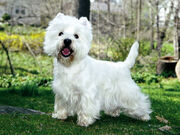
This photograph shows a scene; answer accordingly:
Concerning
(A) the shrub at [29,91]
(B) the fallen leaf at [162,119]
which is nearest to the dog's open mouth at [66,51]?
(B) the fallen leaf at [162,119]

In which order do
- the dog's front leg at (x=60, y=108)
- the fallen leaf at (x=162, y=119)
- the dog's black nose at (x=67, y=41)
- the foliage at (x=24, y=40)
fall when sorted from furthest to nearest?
the foliage at (x=24, y=40) → the fallen leaf at (x=162, y=119) → the dog's front leg at (x=60, y=108) → the dog's black nose at (x=67, y=41)

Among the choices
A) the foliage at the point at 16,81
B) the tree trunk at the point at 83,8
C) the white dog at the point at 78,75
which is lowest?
the foliage at the point at 16,81

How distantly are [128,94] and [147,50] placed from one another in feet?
22.7

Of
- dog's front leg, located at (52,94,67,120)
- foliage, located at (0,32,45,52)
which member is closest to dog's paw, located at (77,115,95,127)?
dog's front leg, located at (52,94,67,120)

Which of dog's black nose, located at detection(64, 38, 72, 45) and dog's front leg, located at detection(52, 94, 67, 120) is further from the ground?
dog's black nose, located at detection(64, 38, 72, 45)

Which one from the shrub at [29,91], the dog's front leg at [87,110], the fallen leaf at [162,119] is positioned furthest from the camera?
the shrub at [29,91]

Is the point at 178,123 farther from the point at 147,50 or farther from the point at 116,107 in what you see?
the point at 147,50

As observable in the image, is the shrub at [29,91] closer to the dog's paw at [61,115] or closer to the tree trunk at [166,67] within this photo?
the dog's paw at [61,115]

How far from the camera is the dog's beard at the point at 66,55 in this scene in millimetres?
3404

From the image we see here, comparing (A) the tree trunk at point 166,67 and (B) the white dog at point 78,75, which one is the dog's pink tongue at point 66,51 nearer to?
(B) the white dog at point 78,75

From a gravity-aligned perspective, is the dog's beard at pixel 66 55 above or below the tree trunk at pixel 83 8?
below

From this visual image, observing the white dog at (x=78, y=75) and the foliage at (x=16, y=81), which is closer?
the white dog at (x=78, y=75)

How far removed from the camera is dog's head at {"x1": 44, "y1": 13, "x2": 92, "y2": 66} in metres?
3.38

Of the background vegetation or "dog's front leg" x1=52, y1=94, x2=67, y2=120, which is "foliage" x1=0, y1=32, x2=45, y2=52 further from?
"dog's front leg" x1=52, y1=94, x2=67, y2=120
